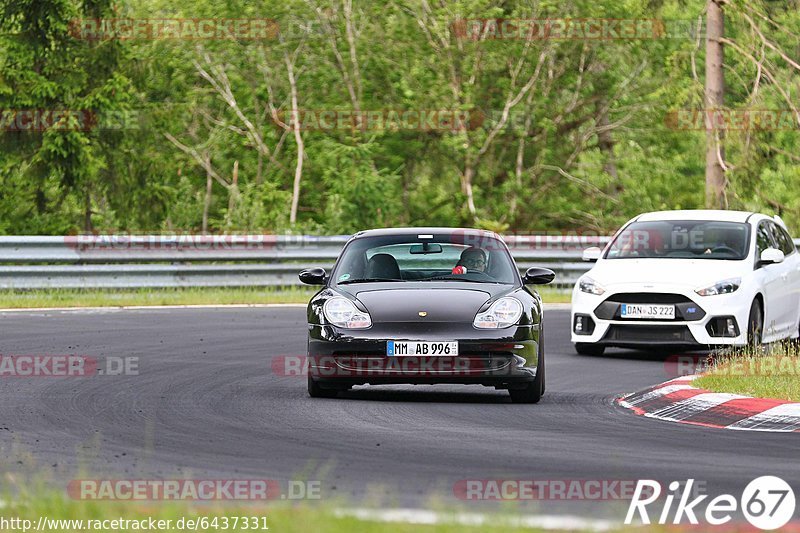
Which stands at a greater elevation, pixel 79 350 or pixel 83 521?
pixel 83 521

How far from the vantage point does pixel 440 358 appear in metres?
12.3

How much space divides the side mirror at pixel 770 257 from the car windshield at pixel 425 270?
463 cm

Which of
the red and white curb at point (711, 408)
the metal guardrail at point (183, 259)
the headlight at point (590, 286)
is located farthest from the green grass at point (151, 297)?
the red and white curb at point (711, 408)

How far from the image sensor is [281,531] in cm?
627

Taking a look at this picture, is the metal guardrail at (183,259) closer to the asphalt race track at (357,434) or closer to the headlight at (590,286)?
the asphalt race track at (357,434)

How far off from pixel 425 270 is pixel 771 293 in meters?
5.19

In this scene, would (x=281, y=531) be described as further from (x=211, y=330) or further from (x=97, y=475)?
(x=211, y=330)

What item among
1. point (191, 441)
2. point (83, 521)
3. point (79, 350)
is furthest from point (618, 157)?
point (83, 521)

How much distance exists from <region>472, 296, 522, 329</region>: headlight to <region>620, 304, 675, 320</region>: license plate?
14.2ft

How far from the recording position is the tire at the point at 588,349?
17.4m

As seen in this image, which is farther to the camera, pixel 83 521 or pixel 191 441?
pixel 191 441

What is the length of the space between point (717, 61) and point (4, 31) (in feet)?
47.7

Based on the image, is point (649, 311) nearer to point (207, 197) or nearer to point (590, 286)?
point (590, 286)
